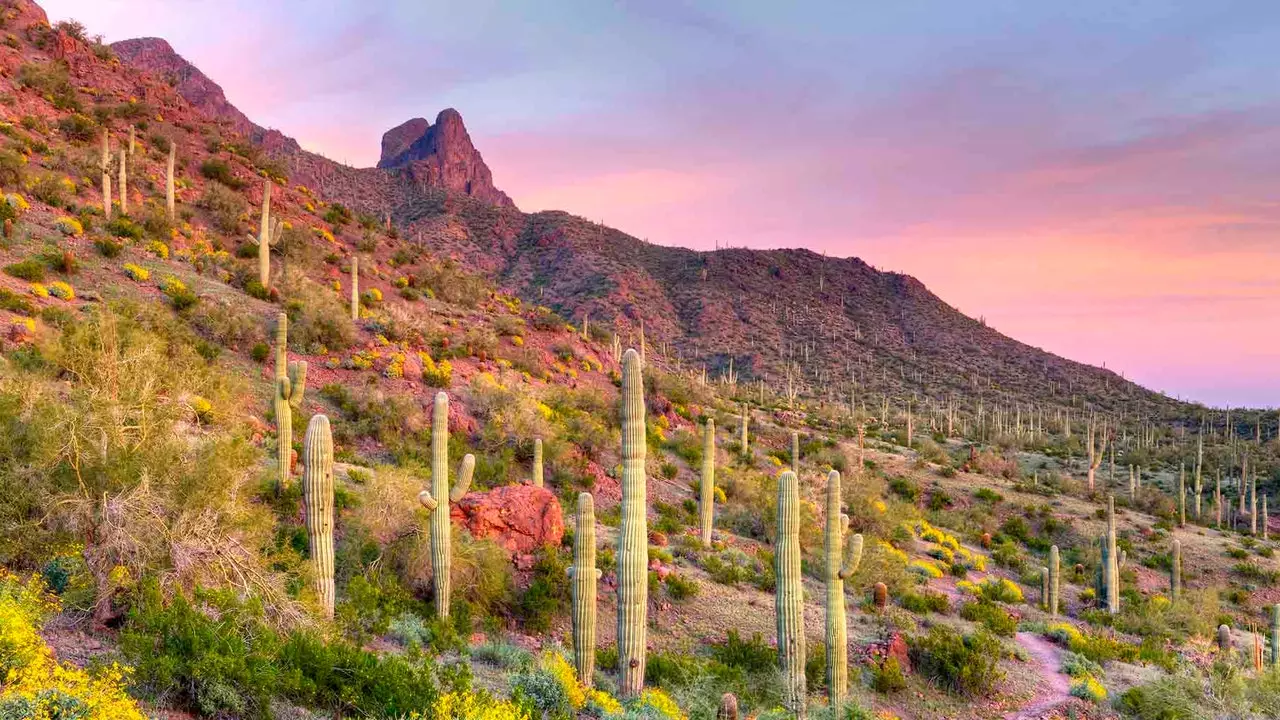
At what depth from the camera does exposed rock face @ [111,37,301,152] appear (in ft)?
309

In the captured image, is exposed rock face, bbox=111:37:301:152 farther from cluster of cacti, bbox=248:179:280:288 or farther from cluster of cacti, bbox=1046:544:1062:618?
cluster of cacti, bbox=1046:544:1062:618

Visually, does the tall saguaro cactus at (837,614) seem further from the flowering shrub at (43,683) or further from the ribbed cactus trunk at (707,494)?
the flowering shrub at (43,683)

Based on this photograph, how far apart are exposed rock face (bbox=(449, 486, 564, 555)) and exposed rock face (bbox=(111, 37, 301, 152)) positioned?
305ft

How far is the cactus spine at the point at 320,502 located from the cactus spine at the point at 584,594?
355 cm

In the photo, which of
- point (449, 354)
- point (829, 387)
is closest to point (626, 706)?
point (449, 354)

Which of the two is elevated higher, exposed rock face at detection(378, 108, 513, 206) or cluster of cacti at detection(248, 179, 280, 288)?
exposed rock face at detection(378, 108, 513, 206)

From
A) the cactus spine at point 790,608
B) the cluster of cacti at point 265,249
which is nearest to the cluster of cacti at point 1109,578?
the cactus spine at point 790,608

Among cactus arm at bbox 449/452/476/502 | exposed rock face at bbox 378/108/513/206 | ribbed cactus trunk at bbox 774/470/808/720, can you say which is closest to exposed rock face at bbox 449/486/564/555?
cactus arm at bbox 449/452/476/502

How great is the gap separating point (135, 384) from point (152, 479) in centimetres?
272

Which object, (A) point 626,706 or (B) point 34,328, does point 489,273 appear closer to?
(B) point 34,328

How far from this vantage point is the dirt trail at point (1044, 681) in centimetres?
1252

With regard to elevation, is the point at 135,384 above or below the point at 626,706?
above

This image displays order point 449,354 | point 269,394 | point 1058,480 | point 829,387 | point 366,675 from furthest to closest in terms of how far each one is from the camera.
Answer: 1. point 829,387
2. point 1058,480
3. point 449,354
4. point 269,394
5. point 366,675

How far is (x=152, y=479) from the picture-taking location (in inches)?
324
